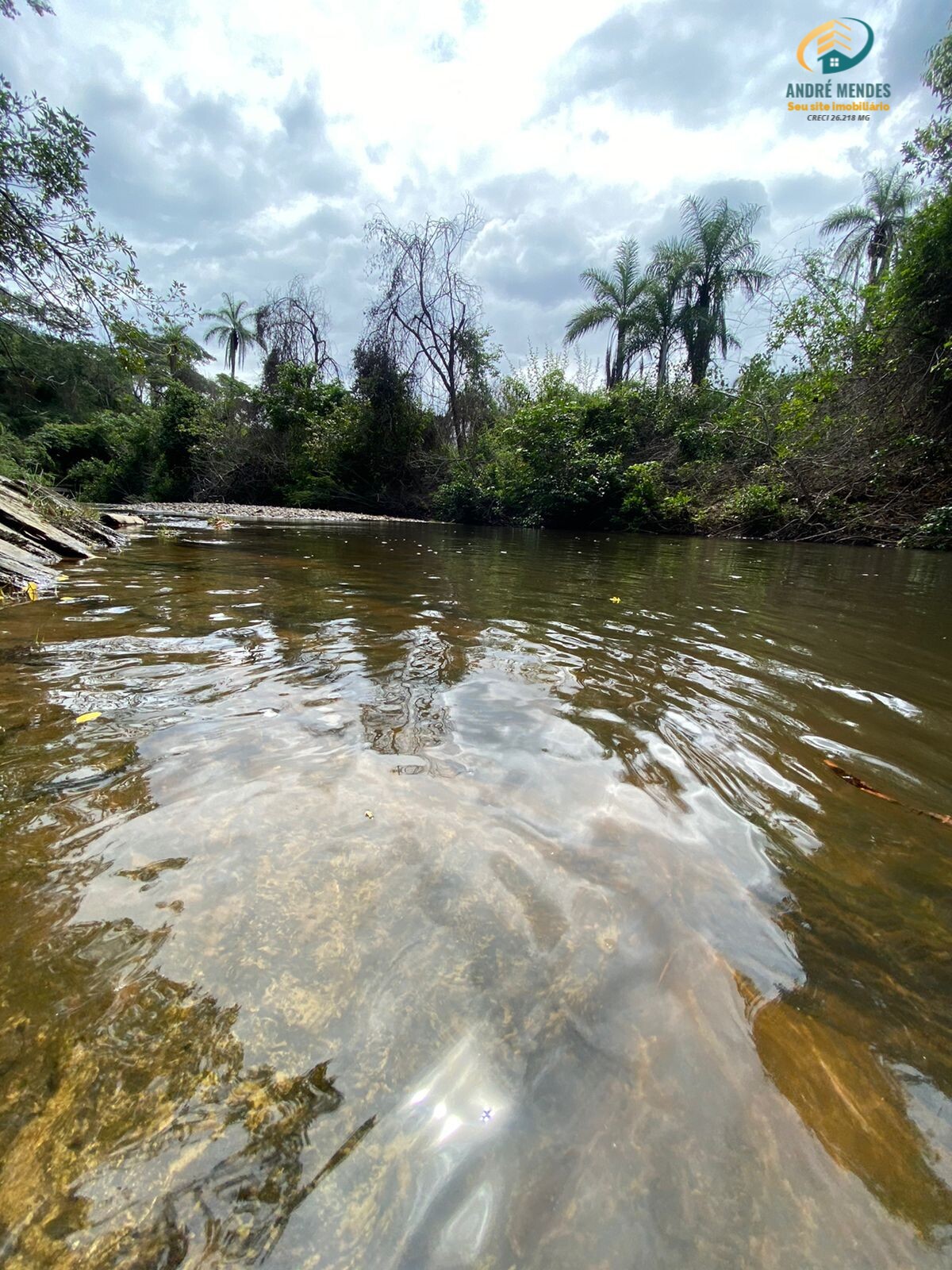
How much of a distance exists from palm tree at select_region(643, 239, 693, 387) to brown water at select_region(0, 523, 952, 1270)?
22.5 meters

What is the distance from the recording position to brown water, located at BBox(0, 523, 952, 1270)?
2.07 feet

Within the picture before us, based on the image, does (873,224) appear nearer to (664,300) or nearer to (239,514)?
(664,300)

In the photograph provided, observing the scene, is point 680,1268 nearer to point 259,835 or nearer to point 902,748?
point 259,835

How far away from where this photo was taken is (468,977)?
94 centimetres

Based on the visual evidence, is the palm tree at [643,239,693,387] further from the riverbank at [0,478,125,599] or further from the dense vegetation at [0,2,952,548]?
the riverbank at [0,478,125,599]

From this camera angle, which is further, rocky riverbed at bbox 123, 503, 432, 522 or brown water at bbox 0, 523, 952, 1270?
rocky riverbed at bbox 123, 503, 432, 522

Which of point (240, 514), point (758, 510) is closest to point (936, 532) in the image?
point (758, 510)

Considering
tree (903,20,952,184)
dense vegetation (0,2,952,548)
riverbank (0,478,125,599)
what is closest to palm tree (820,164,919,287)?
dense vegetation (0,2,952,548)

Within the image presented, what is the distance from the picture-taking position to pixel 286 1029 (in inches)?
32.9

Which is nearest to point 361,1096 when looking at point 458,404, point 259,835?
point 259,835

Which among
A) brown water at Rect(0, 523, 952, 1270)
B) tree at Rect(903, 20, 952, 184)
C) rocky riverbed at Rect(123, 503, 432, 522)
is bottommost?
rocky riverbed at Rect(123, 503, 432, 522)

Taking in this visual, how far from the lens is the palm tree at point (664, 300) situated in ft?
68.2

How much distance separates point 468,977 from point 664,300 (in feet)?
83.0

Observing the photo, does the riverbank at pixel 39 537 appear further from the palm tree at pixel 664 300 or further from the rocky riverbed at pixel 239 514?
the palm tree at pixel 664 300
